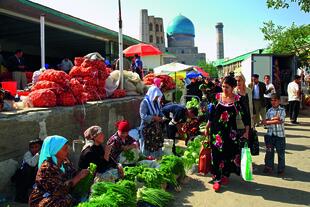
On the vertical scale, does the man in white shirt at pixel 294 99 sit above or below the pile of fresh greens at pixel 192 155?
above

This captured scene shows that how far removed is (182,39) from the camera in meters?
77.5

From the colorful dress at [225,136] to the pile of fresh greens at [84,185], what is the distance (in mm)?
2141

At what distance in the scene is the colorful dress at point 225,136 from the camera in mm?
5625

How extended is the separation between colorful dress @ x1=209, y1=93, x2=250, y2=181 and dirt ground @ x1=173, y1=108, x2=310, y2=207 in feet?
1.10

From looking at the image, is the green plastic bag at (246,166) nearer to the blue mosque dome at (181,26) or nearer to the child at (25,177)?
the child at (25,177)

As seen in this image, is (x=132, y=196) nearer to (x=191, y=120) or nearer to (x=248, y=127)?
(x=248, y=127)

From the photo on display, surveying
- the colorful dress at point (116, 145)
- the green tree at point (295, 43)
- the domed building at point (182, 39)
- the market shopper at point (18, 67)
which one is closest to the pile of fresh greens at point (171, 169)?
the colorful dress at point (116, 145)

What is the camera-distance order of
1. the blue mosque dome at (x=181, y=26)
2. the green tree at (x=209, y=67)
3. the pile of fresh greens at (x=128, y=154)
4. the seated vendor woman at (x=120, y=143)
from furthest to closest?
the green tree at (x=209, y=67), the blue mosque dome at (x=181, y=26), the pile of fresh greens at (x=128, y=154), the seated vendor woman at (x=120, y=143)

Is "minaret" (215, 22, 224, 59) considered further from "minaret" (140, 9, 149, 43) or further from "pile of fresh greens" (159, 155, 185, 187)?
"pile of fresh greens" (159, 155, 185, 187)

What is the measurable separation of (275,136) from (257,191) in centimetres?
135

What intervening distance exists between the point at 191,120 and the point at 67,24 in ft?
24.0

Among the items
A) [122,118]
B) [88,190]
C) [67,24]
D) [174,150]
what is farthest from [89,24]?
[88,190]

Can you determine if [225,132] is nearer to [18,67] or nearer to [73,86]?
[73,86]

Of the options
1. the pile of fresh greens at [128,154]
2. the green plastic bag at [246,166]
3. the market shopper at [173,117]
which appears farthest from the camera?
the market shopper at [173,117]
